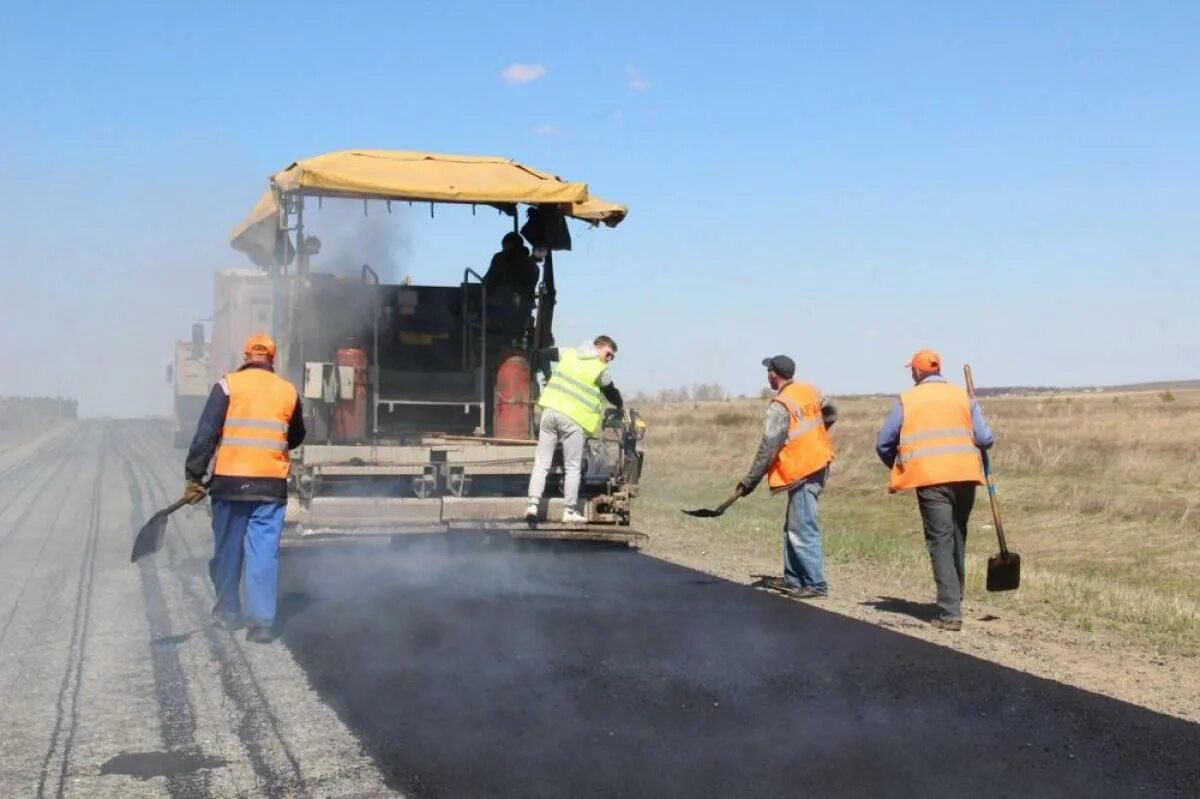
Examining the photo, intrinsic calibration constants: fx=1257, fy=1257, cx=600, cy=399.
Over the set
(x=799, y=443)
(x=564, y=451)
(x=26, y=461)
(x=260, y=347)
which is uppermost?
(x=260, y=347)

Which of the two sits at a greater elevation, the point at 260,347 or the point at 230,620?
the point at 260,347

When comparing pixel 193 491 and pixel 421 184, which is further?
pixel 421 184

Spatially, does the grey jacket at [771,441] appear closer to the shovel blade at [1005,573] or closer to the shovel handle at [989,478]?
the shovel handle at [989,478]

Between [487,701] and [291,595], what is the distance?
3283 mm

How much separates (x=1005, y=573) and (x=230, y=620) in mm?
4699

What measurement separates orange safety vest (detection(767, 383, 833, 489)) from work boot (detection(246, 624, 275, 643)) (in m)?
3.64

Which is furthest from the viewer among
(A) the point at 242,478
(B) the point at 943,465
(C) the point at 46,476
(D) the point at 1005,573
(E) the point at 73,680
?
(C) the point at 46,476

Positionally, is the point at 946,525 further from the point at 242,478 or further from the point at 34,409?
the point at 34,409

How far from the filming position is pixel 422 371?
11156 mm

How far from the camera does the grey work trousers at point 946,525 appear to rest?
7.64 metres

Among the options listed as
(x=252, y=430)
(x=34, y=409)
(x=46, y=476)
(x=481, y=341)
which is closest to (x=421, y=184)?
(x=481, y=341)

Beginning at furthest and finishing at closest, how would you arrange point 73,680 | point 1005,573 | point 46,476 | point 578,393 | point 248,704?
1. point 46,476
2. point 578,393
3. point 1005,573
4. point 73,680
5. point 248,704

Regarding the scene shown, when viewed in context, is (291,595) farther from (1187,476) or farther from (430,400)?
(1187,476)

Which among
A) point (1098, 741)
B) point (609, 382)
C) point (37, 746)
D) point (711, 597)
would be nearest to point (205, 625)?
point (37, 746)
